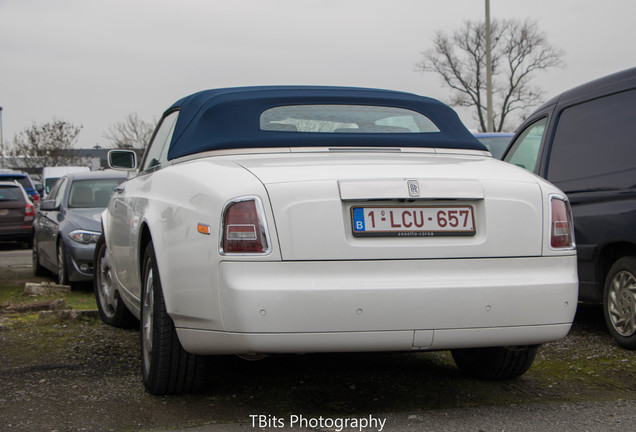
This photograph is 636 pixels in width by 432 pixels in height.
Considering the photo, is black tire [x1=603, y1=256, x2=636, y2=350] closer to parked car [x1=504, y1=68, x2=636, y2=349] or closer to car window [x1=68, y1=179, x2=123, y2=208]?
parked car [x1=504, y1=68, x2=636, y2=349]

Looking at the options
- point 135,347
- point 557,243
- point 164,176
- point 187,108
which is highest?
point 187,108

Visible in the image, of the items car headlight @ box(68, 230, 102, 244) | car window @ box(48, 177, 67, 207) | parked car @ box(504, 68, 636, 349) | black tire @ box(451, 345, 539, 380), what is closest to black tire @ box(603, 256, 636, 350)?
parked car @ box(504, 68, 636, 349)

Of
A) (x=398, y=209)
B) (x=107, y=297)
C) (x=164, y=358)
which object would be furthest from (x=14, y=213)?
(x=398, y=209)

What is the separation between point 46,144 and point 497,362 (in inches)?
2525

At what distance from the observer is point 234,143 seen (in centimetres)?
444

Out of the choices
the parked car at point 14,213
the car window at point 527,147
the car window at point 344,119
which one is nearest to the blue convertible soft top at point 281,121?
the car window at point 344,119

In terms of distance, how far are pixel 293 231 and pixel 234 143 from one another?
1.03 meters

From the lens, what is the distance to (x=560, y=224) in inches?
156

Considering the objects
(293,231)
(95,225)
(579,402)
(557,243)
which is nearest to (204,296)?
(293,231)

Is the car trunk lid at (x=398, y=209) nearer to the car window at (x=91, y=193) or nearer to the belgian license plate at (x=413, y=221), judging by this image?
the belgian license plate at (x=413, y=221)

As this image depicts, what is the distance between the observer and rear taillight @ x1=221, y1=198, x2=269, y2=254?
11.6 feet

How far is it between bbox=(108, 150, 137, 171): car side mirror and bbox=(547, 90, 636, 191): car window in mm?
3105

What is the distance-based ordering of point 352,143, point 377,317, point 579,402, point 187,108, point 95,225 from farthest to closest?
point 95,225
point 187,108
point 352,143
point 579,402
point 377,317

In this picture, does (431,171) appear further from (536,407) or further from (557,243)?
(536,407)
